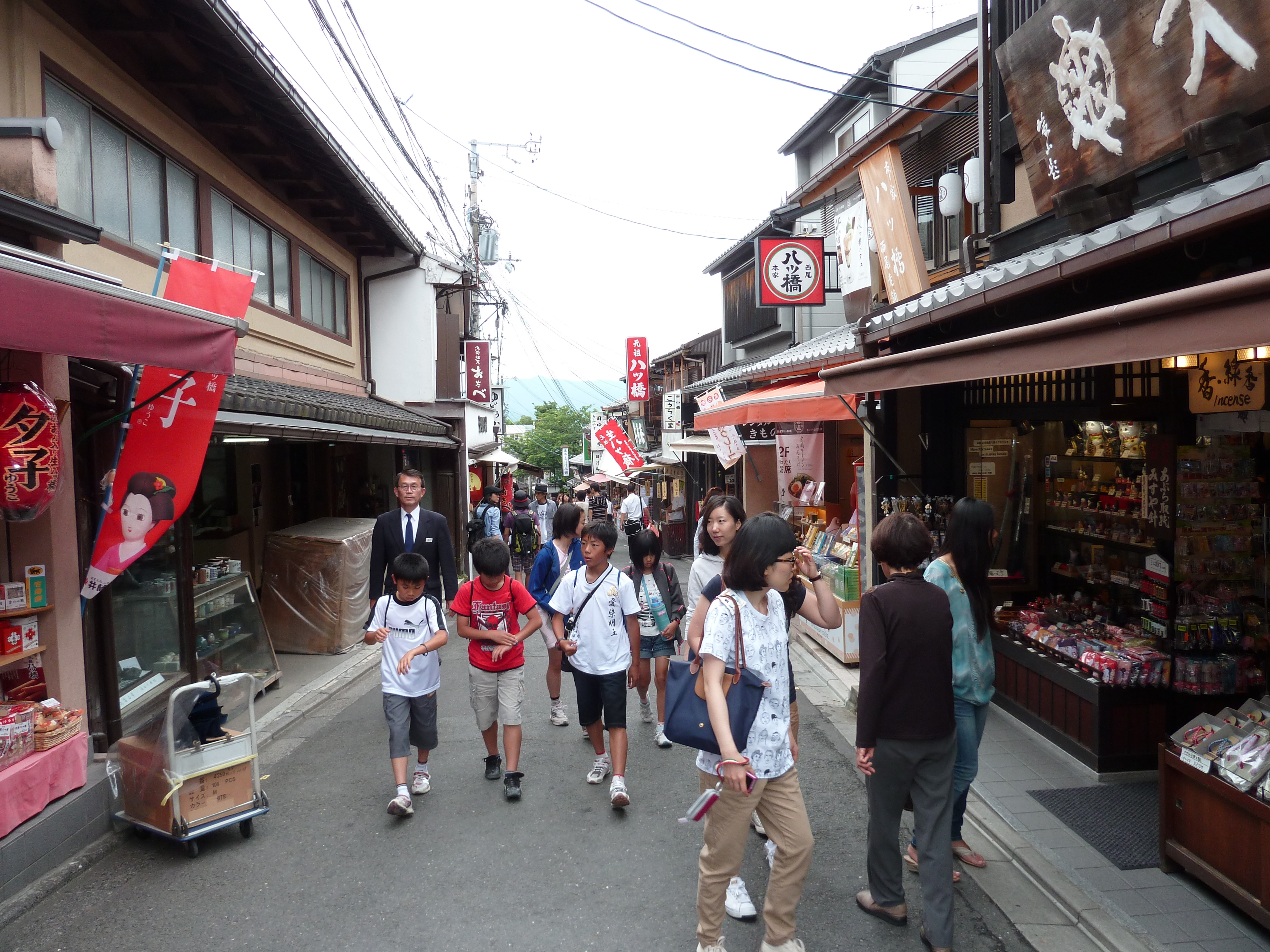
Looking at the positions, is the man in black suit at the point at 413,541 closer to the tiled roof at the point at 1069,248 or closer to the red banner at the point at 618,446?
the tiled roof at the point at 1069,248

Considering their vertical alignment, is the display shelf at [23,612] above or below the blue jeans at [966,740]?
above

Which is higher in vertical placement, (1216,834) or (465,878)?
(1216,834)

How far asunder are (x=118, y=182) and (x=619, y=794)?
6694 millimetres

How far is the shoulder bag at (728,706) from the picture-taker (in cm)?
335

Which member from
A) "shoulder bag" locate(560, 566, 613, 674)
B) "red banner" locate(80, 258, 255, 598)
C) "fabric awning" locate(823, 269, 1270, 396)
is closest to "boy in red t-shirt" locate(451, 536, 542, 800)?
"shoulder bag" locate(560, 566, 613, 674)

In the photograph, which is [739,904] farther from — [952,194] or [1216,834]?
[952,194]

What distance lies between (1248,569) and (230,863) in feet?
21.9

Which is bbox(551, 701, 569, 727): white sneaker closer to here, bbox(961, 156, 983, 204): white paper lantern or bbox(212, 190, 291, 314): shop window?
bbox(212, 190, 291, 314): shop window

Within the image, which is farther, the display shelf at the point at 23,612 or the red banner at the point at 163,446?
the red banner at the point at 163,446

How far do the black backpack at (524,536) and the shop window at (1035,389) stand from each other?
292 inches

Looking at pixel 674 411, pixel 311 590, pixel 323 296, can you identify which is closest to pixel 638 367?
pixel 674 411

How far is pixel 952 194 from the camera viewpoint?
30.8 feet

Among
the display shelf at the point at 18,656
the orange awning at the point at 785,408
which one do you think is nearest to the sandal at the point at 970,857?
the orange awning at the point at 785,408

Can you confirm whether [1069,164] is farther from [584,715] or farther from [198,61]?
[198,61]
